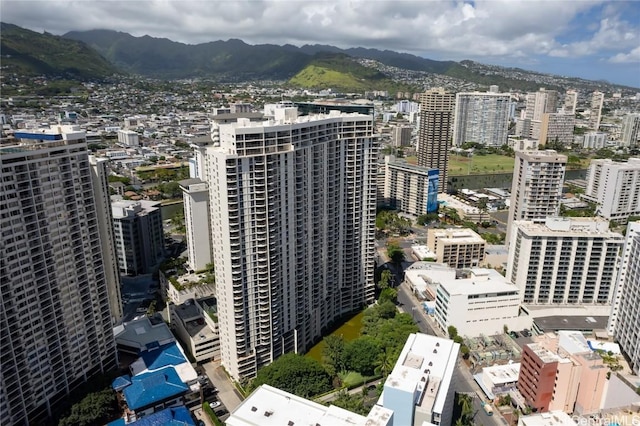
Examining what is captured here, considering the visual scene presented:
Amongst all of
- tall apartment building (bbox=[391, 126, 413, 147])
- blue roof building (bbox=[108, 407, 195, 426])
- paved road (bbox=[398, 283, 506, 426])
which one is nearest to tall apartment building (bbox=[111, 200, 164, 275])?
blue roof building (bbox=[108, 407, 195, 426])

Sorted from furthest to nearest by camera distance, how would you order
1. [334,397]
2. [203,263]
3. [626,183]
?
[626,183], [203,263], [334,397]

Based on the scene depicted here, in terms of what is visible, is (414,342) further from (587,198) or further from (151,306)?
(587,198)

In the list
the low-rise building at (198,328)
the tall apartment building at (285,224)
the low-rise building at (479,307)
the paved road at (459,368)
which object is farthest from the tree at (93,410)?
the low-rise building at (479,307)

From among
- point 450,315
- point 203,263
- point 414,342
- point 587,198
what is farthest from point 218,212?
point 587,198

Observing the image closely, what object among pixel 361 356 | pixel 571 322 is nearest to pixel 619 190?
pixel 571 322

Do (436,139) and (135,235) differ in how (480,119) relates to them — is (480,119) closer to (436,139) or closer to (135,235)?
(436,139)

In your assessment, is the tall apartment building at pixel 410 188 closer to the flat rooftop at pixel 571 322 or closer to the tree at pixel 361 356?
the flat rooftop at pixel 571 322
